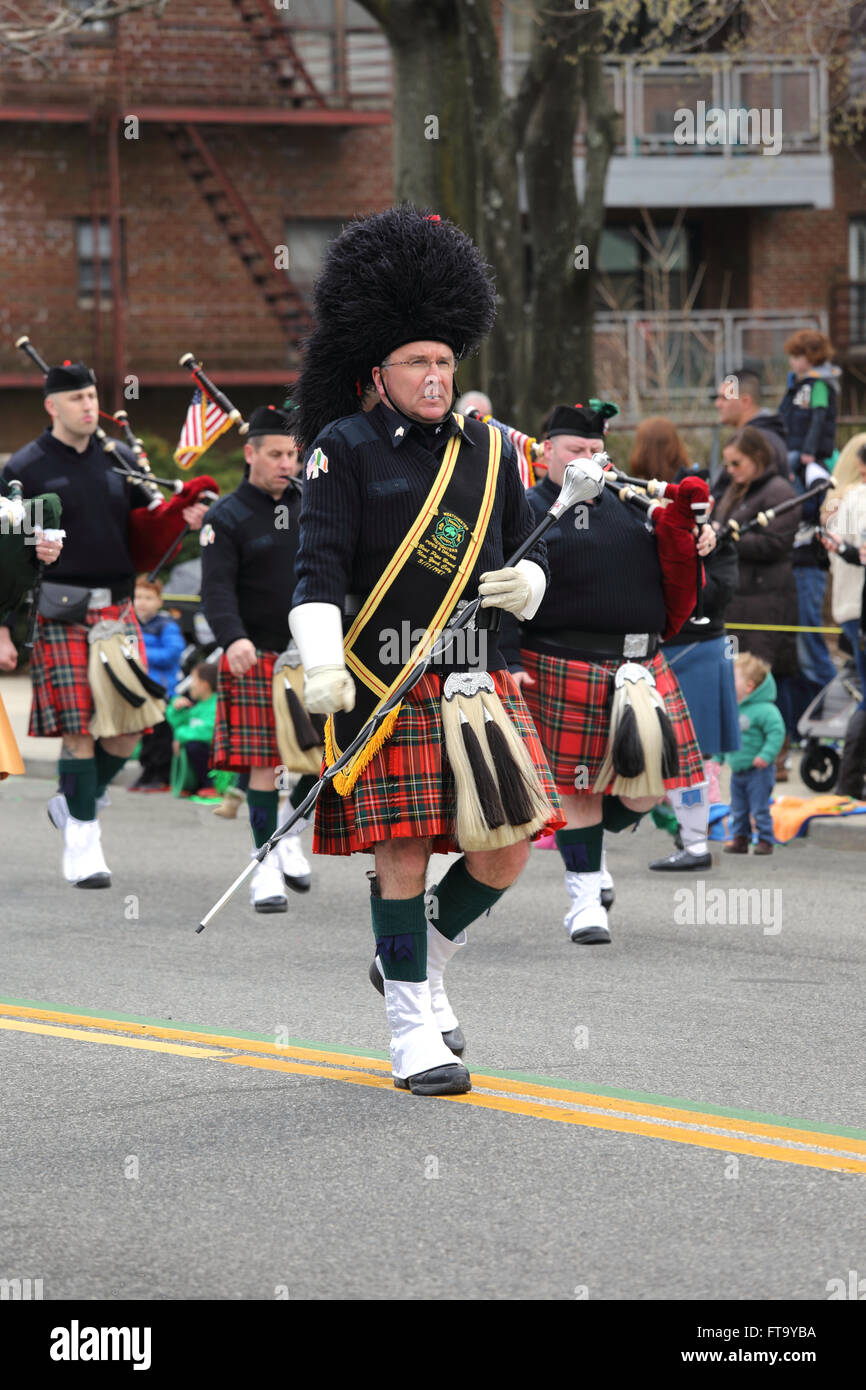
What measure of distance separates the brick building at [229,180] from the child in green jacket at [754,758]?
15.9m

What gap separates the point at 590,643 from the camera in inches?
303

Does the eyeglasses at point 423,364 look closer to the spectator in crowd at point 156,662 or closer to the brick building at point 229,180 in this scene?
the spectator in crowd at point 156,662

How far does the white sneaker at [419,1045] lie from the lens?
17.3ft

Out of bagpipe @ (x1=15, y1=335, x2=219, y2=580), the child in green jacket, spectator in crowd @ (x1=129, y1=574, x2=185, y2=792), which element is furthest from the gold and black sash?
spectator in crowd @ (x1=129, y1=574, x2=185, y2=792)

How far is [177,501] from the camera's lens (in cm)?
905

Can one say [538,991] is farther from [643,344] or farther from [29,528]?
[643,344]

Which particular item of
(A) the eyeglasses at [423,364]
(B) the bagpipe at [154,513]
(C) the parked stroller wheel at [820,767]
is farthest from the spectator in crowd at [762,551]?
(A) the eyeglasses at [423,364]

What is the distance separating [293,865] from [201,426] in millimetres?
2341

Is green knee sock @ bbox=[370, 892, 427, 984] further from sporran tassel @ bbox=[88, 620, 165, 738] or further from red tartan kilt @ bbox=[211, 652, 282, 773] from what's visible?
sporran tassel @ bbox=[88, 620, 165, 738]

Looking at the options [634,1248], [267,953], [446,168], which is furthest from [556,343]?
[634,1248]

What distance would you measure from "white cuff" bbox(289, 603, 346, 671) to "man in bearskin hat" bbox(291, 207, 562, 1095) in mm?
42

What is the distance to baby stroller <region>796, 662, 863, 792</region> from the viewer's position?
37.1 ft

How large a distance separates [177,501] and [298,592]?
12.9ft

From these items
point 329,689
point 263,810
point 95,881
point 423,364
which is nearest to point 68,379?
point 263,810
